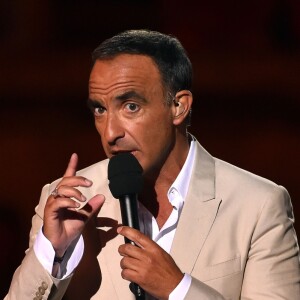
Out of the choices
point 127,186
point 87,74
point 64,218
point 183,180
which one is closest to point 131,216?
point 127,186

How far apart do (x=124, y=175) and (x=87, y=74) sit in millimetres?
1138

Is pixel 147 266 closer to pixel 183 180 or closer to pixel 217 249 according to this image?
pixel 217 249

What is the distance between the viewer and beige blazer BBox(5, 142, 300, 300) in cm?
188

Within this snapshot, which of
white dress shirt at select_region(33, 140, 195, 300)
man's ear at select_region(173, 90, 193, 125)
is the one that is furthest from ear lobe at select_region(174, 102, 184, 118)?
white dress shirt at select_region(33, 140, 195, 300)

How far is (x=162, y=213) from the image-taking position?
2080mm

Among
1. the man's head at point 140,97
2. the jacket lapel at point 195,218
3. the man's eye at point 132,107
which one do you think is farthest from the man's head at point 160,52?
the jacket lapel at point 195,218

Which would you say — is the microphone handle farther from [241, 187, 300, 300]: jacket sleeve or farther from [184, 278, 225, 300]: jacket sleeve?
[241, 187, 300, 300]: jacket sleeve

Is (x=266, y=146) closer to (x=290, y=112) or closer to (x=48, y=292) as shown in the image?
(x=290, y=112)

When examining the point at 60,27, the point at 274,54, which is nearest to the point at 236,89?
the point at 274,54

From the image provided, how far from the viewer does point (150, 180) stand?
2080 millimetres

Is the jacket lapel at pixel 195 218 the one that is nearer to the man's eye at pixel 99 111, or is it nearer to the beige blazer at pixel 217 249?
the beige blazer at pixel 217 249

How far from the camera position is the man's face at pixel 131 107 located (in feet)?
6.23

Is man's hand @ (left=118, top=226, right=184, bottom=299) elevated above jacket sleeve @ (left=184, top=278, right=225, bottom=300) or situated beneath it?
elevated above

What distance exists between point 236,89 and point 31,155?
0.73 metres
